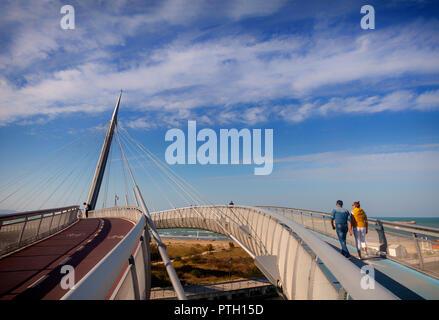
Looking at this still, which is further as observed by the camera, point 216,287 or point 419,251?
point 216,287

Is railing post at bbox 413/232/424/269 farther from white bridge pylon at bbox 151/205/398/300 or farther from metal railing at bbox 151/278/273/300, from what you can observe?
metal railing at bbox 151/278/273/300

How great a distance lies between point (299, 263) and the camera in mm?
5523

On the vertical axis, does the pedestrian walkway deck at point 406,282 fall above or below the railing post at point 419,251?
below

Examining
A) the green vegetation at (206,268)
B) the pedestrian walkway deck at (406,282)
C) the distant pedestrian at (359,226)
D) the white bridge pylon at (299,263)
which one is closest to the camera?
the white bridge pylon at (299,263)

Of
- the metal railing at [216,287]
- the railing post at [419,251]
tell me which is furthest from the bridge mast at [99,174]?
the railing post at [419,251]

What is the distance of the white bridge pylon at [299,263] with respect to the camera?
2.08 m

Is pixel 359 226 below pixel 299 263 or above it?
above

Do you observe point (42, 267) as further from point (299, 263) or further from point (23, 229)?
point (299, 263)

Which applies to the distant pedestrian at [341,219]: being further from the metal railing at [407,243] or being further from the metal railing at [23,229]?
the metal railing at [23,229]

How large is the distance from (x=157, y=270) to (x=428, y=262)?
44320 mm

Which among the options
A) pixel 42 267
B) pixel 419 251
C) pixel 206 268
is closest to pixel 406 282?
pixel 419 251

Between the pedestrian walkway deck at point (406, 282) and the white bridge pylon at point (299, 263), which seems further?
the pedestrian walkway deck at point (406, 282)

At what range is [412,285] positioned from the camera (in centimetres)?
403
